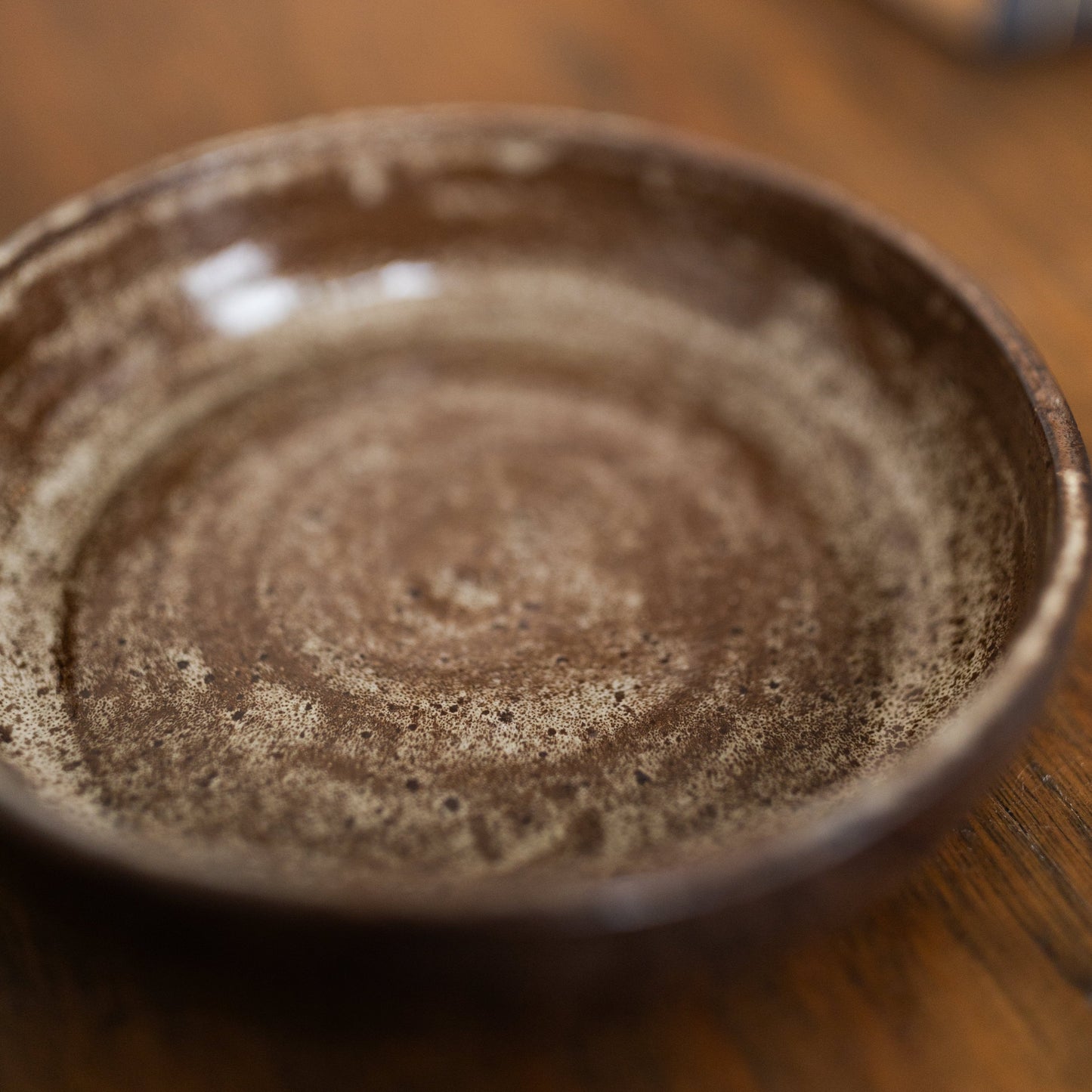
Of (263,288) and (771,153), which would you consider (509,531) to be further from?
(771,153)

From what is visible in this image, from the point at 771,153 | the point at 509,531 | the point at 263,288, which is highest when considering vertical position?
the point at 263,288

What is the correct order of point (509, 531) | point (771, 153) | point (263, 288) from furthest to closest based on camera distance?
1. point (771, 153)
2. point (263, 288)
3. point (509, 531)

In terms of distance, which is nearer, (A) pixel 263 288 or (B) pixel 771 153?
(A) pixel 263 288

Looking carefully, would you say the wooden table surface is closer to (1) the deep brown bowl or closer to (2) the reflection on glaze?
(1) the deep brown bowl

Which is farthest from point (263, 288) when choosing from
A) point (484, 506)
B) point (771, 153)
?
point (771, 153)

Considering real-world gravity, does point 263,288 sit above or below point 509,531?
above

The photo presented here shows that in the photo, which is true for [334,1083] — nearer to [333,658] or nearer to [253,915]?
[253,915]

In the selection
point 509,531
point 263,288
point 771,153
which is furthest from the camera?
point 771,153

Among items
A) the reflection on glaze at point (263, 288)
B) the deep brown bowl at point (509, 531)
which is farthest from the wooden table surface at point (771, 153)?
the reflection on glaze at point (263, 288)
